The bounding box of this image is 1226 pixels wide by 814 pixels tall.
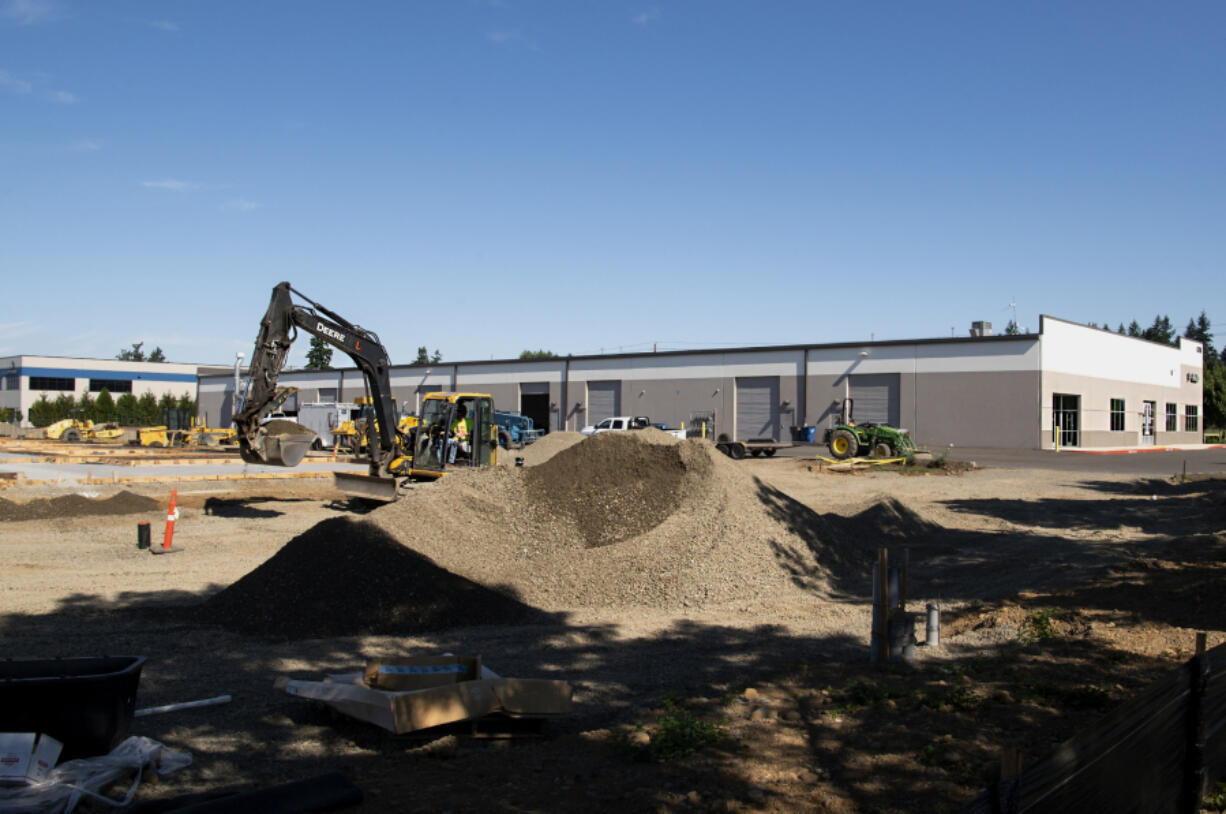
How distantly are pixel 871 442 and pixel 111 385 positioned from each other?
252 feet

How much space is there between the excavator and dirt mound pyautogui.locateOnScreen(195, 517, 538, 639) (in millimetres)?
6437

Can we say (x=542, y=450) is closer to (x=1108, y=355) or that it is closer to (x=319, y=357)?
(x=1108, y=355)

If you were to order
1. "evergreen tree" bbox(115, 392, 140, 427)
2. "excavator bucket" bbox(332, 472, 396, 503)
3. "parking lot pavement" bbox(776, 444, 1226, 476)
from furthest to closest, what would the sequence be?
"evergreen tree" bbox(115, 392, 140, 427) → "parking lot pavement" bbox(776, 444, 1226, 476) → "excavator bucket" bbox(332, 472, 396, 503)

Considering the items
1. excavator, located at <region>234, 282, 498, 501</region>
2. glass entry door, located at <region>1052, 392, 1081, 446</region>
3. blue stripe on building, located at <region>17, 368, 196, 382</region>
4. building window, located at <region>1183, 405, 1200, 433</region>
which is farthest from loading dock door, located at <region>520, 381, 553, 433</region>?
blue stripe on building, located at <region>17, 368, 196, 382</region>

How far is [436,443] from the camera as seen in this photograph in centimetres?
2034

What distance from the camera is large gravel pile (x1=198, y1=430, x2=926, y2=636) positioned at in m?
9.74

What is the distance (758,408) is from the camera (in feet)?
162

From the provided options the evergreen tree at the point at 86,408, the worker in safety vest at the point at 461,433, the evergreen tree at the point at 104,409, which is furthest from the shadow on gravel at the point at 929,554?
the evergreen tree at the point at 104,409

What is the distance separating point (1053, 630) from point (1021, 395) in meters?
37.1

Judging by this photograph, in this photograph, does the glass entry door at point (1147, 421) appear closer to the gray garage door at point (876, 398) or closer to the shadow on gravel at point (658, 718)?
the gray garage door at point (876, 398)

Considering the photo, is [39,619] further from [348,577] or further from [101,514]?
[101,514]

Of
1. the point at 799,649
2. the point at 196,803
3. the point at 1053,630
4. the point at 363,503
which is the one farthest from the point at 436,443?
the point at 196,803

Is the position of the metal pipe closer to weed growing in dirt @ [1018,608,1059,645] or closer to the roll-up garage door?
weed growing in dirt @ [1018,608,1059,645]

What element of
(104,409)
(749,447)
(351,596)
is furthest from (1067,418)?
(104,409)
